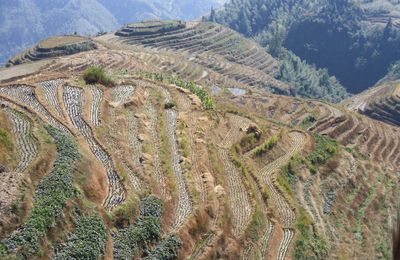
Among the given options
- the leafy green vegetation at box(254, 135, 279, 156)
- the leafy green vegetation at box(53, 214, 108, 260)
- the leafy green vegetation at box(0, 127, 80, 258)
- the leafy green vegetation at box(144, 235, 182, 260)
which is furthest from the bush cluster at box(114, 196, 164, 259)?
the leafy green vegetation at box(254, 135, 279, 156)

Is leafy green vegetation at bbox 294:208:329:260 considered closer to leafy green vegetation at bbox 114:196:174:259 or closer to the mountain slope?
the mountain slope

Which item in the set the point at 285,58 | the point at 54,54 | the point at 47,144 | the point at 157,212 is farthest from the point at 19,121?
the point at 285,58

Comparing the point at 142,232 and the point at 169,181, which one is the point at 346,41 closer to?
the point at 169,181

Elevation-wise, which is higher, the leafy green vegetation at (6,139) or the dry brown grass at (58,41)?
the leafy green vegetation at (6,139)

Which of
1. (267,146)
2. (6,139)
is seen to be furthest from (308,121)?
(6,139)

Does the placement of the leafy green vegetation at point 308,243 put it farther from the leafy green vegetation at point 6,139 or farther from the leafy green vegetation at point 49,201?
the leafy green vegetation at point 6,139

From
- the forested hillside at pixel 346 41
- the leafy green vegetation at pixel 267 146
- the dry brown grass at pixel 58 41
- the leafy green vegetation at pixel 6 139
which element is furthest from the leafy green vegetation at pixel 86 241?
the forested hillside at pixel 346 41
